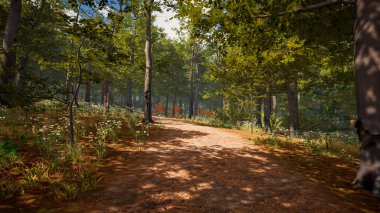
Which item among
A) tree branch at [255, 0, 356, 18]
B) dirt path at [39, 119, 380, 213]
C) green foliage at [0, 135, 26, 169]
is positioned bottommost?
dirt path at [39, 119, 380, 213]

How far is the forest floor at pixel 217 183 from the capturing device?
3568 millimetres

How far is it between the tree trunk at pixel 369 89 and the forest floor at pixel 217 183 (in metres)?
0.41

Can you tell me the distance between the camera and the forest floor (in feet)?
11.7

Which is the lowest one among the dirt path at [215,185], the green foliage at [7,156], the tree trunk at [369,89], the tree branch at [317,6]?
the dirt path at [215,185]

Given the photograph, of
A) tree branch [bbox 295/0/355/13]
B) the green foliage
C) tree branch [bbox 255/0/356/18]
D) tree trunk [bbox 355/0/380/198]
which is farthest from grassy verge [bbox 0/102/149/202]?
tree branch [bbox 295/0/355/13]

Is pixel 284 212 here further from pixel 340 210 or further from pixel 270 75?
pixel 270 75

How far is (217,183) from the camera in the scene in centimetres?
452

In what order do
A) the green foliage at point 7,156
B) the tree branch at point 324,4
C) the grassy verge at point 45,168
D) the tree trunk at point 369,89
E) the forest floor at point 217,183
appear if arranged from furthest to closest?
the tree branch at point 324,4, the green foliage at point 7,156, the tree trunk at point 369,89, the grassy verge at point 45,168, the forest floor at point 217,183

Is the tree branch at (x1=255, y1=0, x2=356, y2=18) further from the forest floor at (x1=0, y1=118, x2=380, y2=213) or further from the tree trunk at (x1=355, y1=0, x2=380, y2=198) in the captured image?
the forest floor at (x1=0, y1=118, x2=380, y2=213)

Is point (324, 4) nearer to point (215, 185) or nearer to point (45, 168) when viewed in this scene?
point (215, 185)

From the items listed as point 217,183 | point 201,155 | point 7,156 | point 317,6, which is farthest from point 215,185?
point 317,6

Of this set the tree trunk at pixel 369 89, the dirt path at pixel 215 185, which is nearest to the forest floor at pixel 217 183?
the dirt path at pixel 215 185

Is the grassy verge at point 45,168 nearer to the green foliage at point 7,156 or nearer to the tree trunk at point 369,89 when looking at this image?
the green foliage at point 7,156

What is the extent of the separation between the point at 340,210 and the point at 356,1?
4.12 meters
